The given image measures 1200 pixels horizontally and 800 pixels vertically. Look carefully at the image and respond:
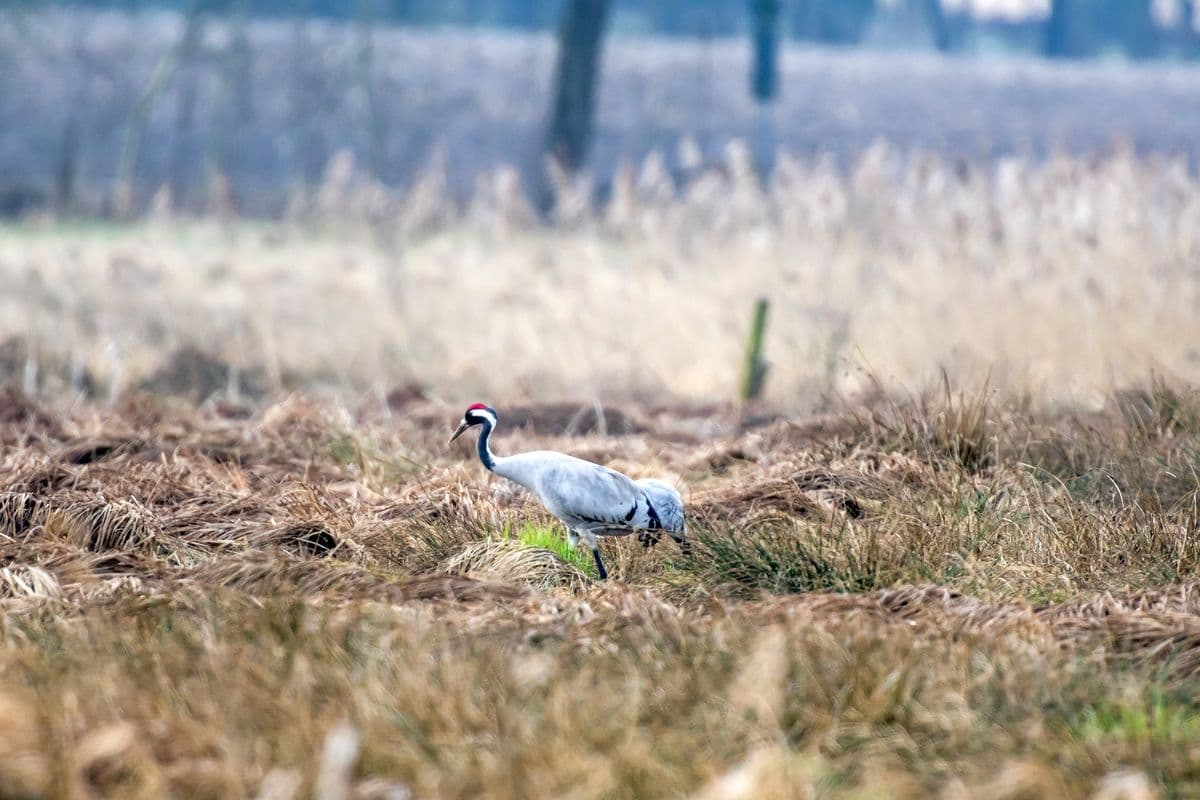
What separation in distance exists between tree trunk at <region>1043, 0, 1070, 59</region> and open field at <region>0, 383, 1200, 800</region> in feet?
150

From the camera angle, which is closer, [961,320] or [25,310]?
[961,320]

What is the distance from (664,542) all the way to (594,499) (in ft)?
1.95

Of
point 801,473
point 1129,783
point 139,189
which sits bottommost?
point 139,189

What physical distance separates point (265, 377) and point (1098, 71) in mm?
36045


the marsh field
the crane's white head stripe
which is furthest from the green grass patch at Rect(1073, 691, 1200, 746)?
the crane's white head stripe

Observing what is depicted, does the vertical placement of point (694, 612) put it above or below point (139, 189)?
above

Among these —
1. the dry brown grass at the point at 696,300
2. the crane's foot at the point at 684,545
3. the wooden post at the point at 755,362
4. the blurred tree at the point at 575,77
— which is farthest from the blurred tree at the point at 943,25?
the crane's foot at the point at 684,545

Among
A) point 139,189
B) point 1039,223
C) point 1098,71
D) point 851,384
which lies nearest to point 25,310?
point 851,384

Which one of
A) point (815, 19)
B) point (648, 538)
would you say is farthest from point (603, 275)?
point (815, 19)

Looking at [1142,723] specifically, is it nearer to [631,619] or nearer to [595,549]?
[631,619]

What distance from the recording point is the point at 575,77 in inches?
901

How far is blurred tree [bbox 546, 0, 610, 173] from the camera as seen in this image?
22.7 m

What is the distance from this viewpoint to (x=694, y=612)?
503 centimetres

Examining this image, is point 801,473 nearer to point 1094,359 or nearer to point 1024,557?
point 1024,557
